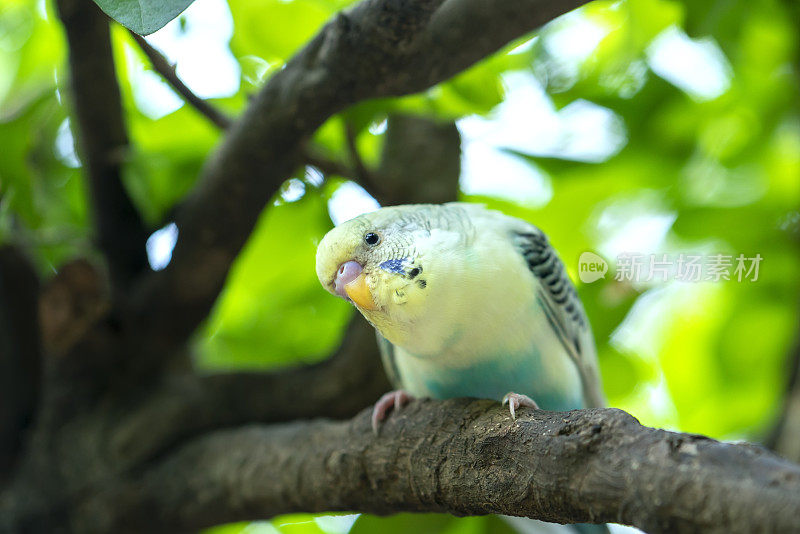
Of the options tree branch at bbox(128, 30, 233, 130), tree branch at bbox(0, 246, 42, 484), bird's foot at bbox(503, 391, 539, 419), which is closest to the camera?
bird's foot at bbox(503, 391, 539, 419)

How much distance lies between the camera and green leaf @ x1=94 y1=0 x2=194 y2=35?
1245 mm

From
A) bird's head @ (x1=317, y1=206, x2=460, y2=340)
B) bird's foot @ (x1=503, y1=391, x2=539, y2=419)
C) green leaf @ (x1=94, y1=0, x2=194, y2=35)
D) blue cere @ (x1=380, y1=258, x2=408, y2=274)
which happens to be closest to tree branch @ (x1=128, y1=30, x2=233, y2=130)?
green leaf @ (x1=94, y1=0, x2=194, y2=35)

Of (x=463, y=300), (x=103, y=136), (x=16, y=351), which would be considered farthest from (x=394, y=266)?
(x=16, y=351)

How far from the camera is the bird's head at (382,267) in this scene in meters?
1.50

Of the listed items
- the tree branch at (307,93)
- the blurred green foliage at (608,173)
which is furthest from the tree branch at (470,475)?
the tree branch at (307,93)

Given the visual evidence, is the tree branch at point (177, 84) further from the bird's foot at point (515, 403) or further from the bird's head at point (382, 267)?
the bird's foot at point (515, 403)

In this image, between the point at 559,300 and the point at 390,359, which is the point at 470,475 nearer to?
the point at 559,300

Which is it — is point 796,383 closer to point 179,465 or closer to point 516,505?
point 516,505

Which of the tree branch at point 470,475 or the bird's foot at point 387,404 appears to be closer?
the tree branch at point 470,475

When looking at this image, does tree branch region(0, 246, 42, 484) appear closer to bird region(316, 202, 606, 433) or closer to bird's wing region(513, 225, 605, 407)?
bird region(316, 202, 606, 433)

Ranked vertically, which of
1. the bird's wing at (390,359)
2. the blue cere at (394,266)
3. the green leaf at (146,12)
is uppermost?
the green leaf at (146,12)

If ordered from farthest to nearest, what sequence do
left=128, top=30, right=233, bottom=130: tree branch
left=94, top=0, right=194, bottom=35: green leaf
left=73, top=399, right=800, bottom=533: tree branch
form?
left=128, top=30, right=233, bottom=130: tree branch < left=94, top=0, right=194, bottom=35: green leaf < left=73, top=399, right=800, bottom=533: tree branch

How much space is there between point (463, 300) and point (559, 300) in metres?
0.44

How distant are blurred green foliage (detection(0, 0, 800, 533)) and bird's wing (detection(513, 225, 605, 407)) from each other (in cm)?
14
